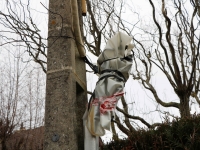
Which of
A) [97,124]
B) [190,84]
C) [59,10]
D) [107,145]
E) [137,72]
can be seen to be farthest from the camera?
[137,72]

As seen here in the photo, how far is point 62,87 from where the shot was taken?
98.0 inches

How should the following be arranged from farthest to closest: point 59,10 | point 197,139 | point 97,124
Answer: point 59,10 < point 97,124 < point 197,139

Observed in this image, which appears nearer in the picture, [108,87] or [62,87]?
[108,87]

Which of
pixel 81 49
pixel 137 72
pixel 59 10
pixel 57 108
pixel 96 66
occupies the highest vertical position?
pixel 137 72

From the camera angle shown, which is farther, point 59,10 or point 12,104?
point 12,104

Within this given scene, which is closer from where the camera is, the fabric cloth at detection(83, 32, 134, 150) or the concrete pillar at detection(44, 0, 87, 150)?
the fabric cloth at detection(83, 32, 134, 150)

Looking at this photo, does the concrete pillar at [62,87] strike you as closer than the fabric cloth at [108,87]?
No

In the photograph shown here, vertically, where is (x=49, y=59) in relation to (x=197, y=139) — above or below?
above

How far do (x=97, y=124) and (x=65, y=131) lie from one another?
1.04 feet

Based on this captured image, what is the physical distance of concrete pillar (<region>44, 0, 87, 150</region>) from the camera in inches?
91.5

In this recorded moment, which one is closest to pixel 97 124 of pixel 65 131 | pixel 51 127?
pixel 65 131

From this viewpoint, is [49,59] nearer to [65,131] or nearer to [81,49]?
[81,49]

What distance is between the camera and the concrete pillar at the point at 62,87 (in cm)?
232

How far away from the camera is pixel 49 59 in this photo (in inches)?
105
